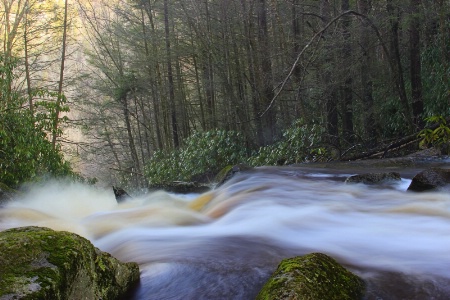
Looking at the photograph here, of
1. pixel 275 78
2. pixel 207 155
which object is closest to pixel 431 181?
pixel 275 78

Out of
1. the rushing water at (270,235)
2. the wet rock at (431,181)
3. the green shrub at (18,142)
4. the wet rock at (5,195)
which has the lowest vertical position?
the rushing water at (270,235)

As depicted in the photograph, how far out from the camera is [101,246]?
4430mm

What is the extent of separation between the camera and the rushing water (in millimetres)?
3018

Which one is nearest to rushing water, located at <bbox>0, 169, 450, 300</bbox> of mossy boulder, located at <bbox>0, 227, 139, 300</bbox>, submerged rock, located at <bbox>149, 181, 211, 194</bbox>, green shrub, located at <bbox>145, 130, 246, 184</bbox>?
mossy boulder, located at <bbox>0, 227, 139, 300</bbox>

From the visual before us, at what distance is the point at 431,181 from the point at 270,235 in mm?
2798

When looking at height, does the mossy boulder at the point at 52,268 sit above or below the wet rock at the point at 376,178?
above

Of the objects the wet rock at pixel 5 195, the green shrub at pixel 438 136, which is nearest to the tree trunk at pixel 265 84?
the green shrub at pixel 438 136

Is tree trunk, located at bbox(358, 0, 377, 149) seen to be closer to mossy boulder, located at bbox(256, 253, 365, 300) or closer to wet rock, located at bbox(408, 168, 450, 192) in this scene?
wet rock, located at bbox(408, 168, 450, 192)

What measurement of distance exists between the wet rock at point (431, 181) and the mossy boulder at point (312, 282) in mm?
3412

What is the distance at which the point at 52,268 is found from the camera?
2.16 metres

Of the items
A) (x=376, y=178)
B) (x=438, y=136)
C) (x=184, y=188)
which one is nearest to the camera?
(x=376, y=178)

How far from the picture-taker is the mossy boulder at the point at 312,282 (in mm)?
2272

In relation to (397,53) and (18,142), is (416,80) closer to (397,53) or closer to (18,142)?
(397,53)

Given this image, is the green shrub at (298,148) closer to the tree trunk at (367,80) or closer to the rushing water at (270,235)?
the tree trunk at (367,80)
